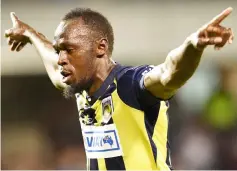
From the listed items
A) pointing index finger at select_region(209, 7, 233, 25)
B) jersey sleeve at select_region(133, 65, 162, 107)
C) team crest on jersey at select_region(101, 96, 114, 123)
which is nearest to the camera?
pointing index finger at select_region(209, 7, 233, 25)

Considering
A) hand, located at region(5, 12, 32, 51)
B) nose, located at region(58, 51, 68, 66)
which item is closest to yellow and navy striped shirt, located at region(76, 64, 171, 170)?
nose, located at region(58, 51, 68, 66)

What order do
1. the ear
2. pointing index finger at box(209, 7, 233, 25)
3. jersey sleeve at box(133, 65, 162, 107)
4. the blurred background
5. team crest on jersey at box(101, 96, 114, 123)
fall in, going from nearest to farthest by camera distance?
pointing index finger at box(209, 7, 233, 25)
jersey sleeve at box(133, 65, 162, 107)
team crest on jersey at box(101, 96, 114, 123)
the ear
the blurred background

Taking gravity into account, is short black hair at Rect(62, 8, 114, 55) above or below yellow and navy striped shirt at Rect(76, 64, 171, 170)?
above

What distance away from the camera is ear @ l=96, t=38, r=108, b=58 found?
417cm

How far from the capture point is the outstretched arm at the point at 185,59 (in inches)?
131

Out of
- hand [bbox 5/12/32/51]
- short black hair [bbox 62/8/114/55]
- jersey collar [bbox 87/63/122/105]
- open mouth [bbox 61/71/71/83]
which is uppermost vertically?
hand [bbox 5/12/32/51]

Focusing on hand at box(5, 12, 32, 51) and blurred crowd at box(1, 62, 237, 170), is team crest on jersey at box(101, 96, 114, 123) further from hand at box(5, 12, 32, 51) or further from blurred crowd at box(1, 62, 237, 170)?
blurred crowd at box(1, 62, 237, 170)

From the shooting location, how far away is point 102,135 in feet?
13.5

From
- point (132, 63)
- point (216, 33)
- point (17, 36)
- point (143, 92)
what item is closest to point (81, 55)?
point (143, 92)

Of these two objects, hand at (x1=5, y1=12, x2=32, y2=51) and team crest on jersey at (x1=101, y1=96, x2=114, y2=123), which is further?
hand at (x1=5, y1=12, x2=32, y2=51)

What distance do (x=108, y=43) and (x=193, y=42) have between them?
2.96 ft

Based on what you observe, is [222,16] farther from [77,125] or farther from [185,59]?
[77,125]

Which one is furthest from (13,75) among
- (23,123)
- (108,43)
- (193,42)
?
(193,42)

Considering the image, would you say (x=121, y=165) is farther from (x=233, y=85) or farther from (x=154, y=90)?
(x=233, y=85)
